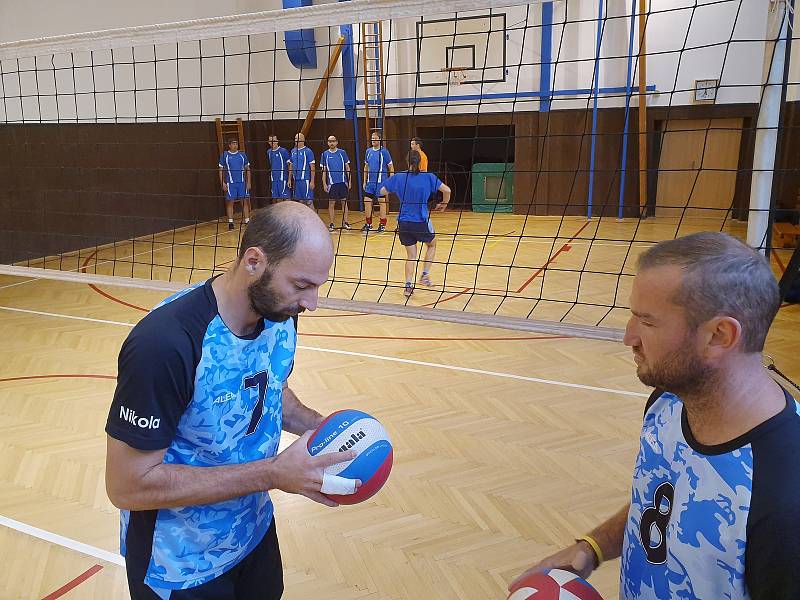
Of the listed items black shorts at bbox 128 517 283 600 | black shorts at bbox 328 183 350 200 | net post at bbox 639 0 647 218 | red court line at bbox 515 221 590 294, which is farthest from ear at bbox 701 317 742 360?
net post at bbox 639 0 647 218

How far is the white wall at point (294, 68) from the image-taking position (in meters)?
10.1

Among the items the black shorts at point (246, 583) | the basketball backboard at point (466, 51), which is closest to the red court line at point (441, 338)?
the black shorts at point (246, 583)

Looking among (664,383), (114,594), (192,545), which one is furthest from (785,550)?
(114,594)

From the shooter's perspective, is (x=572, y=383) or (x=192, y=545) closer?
(x=192, y=545)

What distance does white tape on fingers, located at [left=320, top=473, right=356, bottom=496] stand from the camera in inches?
66.6

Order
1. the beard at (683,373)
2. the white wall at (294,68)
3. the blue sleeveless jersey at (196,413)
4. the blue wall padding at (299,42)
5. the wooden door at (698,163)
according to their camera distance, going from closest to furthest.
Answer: the beard at (683,373) < the blue sleeveless jersey at (196,413) < the white wall at (294,68) < the wooden door at (698,163) < the blue wall padding at (299,42)

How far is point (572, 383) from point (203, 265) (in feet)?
21.7

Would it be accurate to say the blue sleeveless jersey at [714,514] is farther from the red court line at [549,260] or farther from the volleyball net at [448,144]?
the volleyball net at [448,144]

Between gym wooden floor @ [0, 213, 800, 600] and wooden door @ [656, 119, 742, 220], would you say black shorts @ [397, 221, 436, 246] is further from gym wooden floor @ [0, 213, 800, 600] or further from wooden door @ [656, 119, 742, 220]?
wooden door @ [656, 119, 742, 220]

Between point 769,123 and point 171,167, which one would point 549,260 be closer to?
point 769,123

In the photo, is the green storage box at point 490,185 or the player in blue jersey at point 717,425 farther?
the green storage box at point 490,185

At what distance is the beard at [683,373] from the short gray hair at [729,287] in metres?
0.06

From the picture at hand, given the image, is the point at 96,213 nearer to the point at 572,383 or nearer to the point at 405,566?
the point at 572,383

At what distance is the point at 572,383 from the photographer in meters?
5.07
